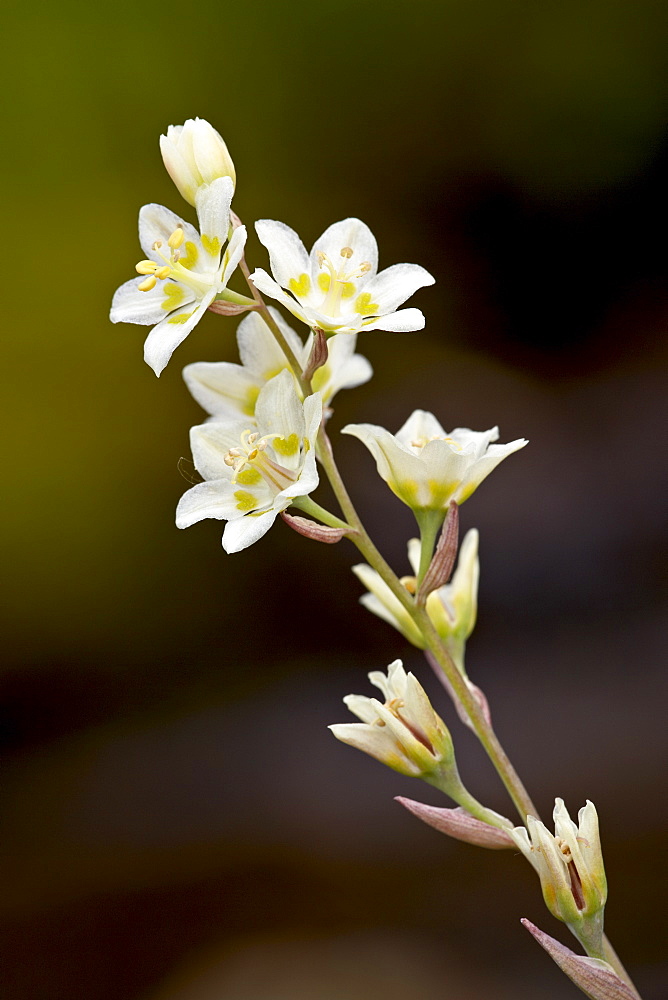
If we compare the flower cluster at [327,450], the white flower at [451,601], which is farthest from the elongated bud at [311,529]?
the white flower at [451,601]

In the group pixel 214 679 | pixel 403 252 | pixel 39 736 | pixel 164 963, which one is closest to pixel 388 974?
pixel 164 963

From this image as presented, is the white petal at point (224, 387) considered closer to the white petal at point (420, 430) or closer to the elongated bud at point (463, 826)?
the white petal at point (420, 430)

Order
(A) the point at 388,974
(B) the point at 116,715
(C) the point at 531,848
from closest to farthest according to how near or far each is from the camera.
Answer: (C) the point at 531,848, (A) the point at 388,974, (B) the point at 116,715

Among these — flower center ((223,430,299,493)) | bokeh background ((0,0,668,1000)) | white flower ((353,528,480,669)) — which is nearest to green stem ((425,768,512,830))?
white flower ((353,528,480,669))

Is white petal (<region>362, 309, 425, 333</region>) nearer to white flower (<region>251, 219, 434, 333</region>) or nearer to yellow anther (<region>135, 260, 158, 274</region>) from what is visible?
white flower (<region>251, 219, 434, 333</region>)

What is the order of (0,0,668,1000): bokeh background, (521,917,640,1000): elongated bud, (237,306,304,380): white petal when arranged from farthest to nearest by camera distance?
1. (0,0,668,1000): bokeh background
2. (237,306,304,380): white petal
3. (521,917,640,1000): elongated bud

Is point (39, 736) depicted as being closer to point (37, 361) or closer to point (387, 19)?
point (37, 361)

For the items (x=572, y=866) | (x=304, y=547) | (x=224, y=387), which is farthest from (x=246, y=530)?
(x=304, y=547)
